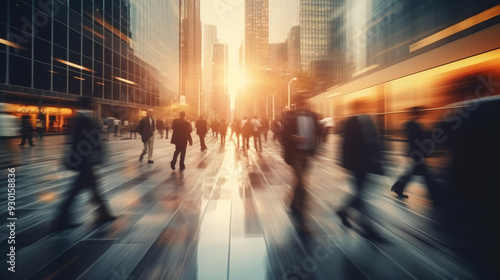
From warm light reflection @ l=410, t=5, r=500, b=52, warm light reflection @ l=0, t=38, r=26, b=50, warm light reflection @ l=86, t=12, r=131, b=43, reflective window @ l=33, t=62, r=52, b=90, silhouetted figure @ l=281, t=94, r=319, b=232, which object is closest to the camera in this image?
silhouetted figure @ l=281, t=94, r=319, b=232

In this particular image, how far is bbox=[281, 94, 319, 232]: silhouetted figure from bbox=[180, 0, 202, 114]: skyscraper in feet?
394

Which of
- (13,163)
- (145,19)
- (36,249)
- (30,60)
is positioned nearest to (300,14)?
(145,19)

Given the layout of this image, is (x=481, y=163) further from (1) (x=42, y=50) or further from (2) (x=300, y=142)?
(1) (x=42, y=50)

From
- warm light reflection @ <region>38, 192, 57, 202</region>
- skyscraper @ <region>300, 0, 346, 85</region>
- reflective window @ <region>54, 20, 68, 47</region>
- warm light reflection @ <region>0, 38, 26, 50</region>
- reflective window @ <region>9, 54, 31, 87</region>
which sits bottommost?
warm light reflection @ <region>38, 192, 57, 202</region>

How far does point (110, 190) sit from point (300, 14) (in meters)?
78.0

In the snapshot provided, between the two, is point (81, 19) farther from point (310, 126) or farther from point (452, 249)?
point (452, 249)

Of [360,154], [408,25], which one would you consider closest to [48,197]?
[360,154]

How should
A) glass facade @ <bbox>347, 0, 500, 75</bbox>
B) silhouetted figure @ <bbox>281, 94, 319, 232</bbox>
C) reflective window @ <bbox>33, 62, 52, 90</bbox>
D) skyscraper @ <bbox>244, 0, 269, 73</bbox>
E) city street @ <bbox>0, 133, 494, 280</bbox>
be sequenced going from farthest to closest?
skyscraper @ <bbox>244, 0, 269, 73</bbox>, reflective window @ <bbox>33, 62, 52, 90</bbox>, glass facade @ <bbox>347, 0, 500, 75</bbox>, silhouetted figure @ <bbox>281, 94, 319, 232</bbox>, city street @ <bbox>0, 133, 494, 280</bbox>

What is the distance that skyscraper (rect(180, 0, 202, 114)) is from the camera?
12850 centimetres

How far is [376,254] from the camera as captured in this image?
311cm

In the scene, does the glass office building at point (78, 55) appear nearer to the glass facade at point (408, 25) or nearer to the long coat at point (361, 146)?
the long coat at point (361, 146)

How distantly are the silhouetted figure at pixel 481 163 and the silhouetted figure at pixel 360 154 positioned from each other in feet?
3.19

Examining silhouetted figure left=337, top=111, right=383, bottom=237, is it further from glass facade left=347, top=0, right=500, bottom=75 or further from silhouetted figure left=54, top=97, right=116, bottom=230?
glass facade left=347, top=0, right=500, bottom=75

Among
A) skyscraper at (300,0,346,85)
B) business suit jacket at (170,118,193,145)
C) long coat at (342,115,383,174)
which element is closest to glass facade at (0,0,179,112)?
business suit jacket at (170,118,193,145)
